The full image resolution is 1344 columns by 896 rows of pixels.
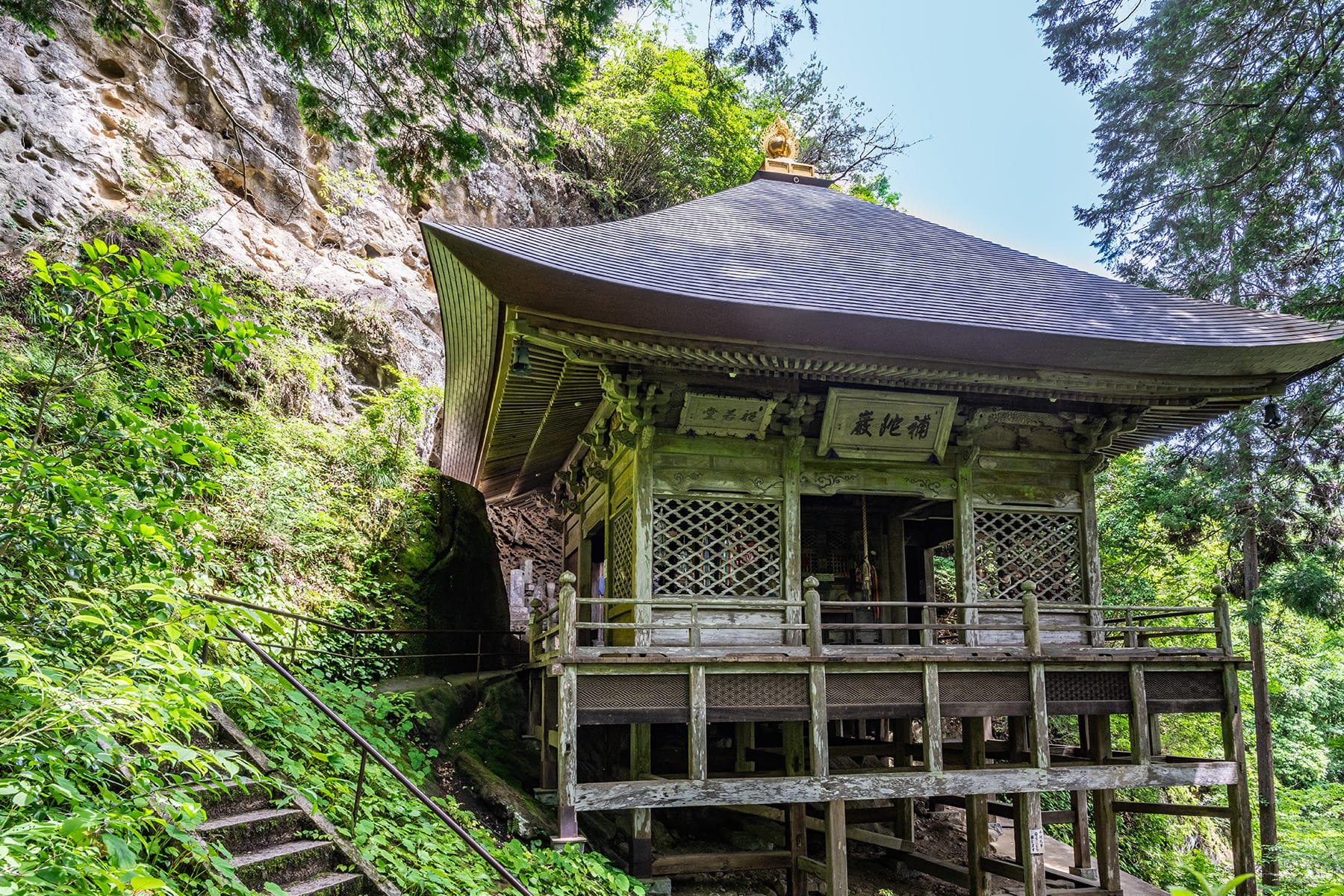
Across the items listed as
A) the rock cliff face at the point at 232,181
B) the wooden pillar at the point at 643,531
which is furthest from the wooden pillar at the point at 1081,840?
the rock cliff face at the point at 232,181

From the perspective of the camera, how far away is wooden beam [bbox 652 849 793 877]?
7680 millimetres

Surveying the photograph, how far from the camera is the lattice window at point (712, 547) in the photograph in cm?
781

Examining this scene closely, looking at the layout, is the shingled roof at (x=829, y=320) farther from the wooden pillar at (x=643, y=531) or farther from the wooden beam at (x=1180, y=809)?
the wooden beam at (x=1180, y=809)

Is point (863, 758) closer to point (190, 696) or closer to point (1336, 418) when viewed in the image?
point (1336, 418)

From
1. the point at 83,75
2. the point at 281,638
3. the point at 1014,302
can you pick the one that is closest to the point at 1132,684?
the point at 1014,302

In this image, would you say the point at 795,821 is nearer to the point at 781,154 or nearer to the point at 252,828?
the point at 252,828

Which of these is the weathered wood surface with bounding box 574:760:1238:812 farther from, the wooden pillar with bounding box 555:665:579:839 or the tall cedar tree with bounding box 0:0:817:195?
the tall cedar tree with bounding box 0:0:817:195

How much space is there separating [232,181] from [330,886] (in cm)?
1379

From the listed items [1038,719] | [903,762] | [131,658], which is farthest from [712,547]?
[131,658]

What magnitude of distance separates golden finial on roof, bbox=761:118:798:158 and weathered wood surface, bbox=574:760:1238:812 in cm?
1009

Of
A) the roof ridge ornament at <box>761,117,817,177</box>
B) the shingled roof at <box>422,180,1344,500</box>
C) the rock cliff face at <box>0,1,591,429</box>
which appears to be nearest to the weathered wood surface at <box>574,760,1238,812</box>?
the shingled roof at <box>422,180,1344,500</box>

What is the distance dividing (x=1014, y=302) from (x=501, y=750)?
24.7 feet

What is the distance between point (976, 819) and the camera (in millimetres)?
8680

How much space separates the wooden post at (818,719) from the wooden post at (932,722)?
0.94 metres
